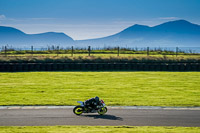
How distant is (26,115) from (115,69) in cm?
2309

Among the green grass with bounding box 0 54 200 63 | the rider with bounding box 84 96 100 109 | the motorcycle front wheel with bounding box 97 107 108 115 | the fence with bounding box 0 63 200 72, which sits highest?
the green grass with bounding box 0 54 200 63

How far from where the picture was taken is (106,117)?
12266 mm

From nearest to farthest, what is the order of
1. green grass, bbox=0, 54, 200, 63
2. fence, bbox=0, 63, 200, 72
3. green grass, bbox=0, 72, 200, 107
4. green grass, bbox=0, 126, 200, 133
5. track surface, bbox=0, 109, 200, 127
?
green grass, bbox=0, 126, 200, 133, track surface, bbox=0, 109, 200, 127, green grass, bbox=0, 72, 200, 107, fence, bbox=0, 63, 200, 72, green grass, bbox=0, 54, 200, 63

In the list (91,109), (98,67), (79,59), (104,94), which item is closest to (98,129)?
(91,109)

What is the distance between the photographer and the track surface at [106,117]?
11.2m

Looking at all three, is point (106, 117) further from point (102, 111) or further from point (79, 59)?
point (79, 59)

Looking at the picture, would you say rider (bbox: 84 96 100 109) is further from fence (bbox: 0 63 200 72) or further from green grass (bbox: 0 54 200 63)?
green grass (bbox: 0 54 200 63)

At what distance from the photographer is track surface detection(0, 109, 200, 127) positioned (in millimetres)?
11242

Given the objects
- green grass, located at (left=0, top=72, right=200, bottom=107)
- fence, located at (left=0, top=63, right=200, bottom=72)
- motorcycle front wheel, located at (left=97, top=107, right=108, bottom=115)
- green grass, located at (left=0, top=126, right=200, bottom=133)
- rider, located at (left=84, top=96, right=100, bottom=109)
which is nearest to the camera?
green grass, located at (left=0, top=126, right=200, bottom=133)

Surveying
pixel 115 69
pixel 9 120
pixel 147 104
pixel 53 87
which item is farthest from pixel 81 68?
pixel 9 120

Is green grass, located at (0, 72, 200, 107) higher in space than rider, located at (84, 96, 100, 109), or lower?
lower

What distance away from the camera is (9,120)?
38.0ft

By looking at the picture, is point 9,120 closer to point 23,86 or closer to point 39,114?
point 39,114

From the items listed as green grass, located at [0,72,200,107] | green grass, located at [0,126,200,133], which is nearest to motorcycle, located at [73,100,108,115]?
green grass, located at [0,126,200,133]
